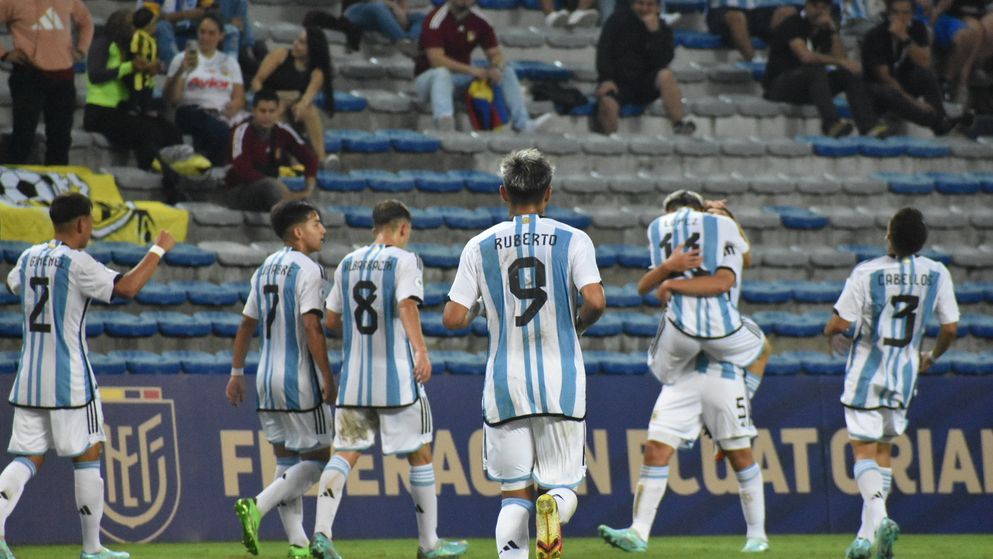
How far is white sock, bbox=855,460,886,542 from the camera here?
9.36 metres

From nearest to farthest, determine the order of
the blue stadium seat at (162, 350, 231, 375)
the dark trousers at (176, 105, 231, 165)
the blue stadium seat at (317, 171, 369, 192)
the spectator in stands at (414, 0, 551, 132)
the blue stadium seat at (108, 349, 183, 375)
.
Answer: the blue stadium seat at (108, 349, 183, 375) < the blue stadium seat at (162, 350, 231, 375) < the dark trousers at (176, 105, 231, 165) < the blue stadium seat at (317, 171, 369, 192) < the spectator in stands at (414, 0, 551, 132)

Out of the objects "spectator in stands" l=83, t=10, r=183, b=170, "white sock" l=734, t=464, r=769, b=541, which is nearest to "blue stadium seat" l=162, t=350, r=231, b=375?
"spectator in stands" l=83, t=10, r=183, b=170

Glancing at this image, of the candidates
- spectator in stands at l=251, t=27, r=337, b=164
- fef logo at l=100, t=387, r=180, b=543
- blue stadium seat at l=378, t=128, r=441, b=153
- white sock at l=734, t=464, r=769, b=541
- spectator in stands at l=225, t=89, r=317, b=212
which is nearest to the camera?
white sock at l=734, t=464, r=769, b=541

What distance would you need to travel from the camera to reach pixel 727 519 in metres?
11.4

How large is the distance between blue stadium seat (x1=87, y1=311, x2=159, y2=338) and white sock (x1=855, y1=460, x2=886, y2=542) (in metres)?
5.56

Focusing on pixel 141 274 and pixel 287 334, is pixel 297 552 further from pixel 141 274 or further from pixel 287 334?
pixel 141 274

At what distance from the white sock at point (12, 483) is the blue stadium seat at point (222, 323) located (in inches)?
146

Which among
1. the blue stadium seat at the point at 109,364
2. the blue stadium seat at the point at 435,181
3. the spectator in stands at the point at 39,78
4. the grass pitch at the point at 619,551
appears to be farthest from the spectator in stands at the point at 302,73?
the grass pitch at the point at 619,551

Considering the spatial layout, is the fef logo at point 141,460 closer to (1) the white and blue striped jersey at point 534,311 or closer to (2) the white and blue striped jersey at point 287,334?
(2) the white and blue striped jersey at point 287,334

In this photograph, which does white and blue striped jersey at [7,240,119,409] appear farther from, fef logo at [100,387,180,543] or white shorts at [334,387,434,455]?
fef logo at [100,387,180,543]

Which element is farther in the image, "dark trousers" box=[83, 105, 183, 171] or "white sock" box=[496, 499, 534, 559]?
"dark trousers" box=[83, 105, 183, 171]

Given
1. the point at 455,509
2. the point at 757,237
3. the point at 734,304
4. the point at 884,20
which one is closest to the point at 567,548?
the point at 455,509

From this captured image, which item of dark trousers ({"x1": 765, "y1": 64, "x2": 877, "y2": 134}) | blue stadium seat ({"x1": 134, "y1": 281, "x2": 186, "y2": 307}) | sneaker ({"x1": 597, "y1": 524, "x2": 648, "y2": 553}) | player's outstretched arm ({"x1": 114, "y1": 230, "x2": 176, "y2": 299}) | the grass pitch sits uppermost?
dark trousers ({"x1": 765, "y1": 64, "x2": 877, "y2": 134})

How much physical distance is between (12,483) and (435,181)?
650 cm
